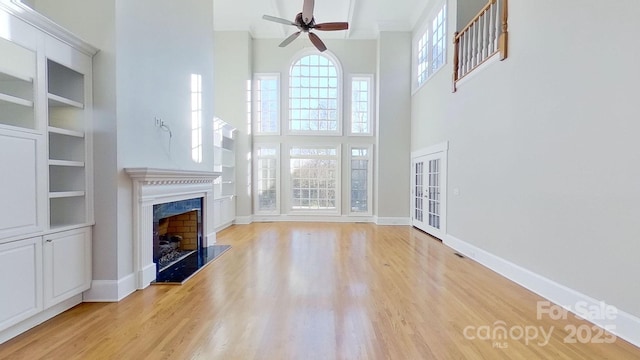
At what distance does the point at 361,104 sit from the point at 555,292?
6.51 m

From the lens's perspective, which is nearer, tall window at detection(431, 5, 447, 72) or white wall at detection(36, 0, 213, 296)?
white wall at detection(36, 0, 213, 296)

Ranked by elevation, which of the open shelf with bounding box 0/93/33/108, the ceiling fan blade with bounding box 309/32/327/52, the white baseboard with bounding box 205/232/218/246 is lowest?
the white baseboard with bounding box 205/232/218/246

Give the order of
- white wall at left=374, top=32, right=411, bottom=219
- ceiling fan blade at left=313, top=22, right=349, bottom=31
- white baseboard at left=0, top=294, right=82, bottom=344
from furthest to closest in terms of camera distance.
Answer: white wall at left=374, top=32, right=411, bottom=219 < ceiling fan blade at left=313, top=22, right=349, bottom=31 < white baseboard at left=0, top=294, right=82, bottom=344

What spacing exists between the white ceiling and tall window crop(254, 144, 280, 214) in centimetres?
306

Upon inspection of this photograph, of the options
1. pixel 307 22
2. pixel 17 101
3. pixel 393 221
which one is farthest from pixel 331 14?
pixel 17 101

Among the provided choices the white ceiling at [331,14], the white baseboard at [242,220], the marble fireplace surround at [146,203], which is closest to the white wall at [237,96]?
the white baseboard at [242,220]

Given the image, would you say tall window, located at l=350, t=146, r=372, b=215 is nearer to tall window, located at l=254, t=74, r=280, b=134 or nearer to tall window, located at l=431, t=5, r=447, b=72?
tall window, located at l=254, t=74, r=280, b=134

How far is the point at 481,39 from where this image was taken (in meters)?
4.51

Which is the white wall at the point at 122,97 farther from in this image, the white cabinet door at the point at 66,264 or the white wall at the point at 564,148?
the white wall at the point at 564,148

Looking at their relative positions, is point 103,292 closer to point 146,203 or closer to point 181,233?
point 146,203

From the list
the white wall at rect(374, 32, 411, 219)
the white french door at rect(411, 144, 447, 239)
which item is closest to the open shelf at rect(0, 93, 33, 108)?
the white french door at rect(411, 144, 447, 239)

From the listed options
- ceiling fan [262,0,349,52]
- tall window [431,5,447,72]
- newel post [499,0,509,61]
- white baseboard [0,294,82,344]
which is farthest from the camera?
tall window [431,5,447,72]

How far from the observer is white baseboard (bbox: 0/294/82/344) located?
7.24 ft

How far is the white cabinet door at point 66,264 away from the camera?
246 cm
